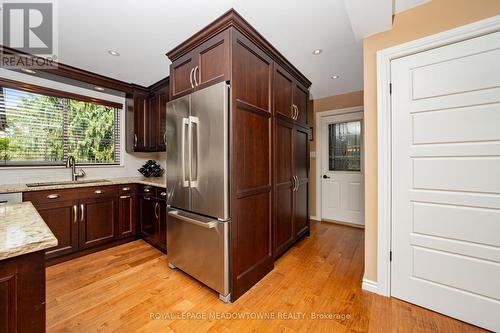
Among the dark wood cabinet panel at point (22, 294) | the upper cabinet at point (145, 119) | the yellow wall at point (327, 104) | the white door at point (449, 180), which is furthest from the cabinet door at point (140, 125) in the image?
the white door at point (449, 180)

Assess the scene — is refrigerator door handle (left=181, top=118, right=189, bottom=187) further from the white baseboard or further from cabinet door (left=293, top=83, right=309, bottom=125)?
the white baseboard

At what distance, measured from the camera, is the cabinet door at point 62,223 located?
7.57 ft

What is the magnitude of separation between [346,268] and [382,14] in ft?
8.09

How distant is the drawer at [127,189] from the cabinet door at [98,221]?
129 millimetres

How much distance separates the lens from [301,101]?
2.95 metres

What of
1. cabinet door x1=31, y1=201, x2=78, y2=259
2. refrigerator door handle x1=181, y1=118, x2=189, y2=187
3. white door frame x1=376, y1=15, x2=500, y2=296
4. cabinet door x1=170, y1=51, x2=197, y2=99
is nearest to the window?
cabinet door x1=31, y1=201, x2=78, y2=259

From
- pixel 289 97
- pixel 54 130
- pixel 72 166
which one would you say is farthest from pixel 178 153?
pixel 54 130

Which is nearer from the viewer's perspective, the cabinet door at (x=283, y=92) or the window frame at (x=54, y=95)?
the cabinet door at (x=283, y=92)

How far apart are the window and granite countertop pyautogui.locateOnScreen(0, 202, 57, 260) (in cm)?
206

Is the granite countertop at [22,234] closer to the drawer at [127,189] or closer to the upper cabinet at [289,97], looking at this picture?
the drawer at [127,189]

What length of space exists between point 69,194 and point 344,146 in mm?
4340

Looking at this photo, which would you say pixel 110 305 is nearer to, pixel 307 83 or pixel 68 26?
pixel 68 26

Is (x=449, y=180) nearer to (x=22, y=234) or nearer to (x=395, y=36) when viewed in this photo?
(x=395, y=36)

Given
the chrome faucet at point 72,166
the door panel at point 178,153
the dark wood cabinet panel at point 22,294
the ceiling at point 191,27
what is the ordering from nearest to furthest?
the dark wood cabinet panel at point 22,294
the ceiling at point 191,27
the door panel at point 178,153
the chrome faucet at point 72,166
